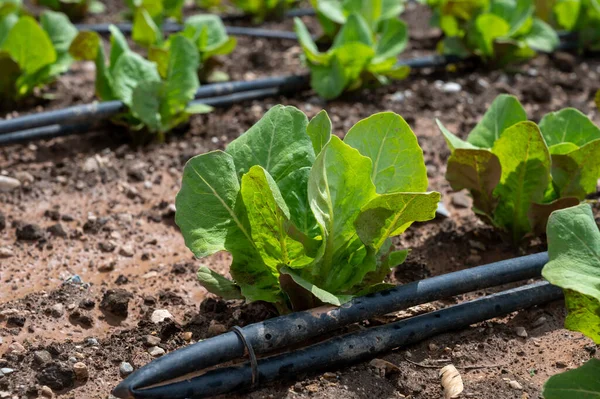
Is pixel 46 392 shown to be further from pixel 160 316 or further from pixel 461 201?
pixel 461 201

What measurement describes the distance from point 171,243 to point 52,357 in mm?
742

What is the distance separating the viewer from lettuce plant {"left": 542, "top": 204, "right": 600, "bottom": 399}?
1634 mm

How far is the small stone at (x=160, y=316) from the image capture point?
2.11 metres

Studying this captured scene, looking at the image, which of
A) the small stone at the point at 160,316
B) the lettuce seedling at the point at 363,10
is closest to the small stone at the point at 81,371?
the small stone at the point at 160,316

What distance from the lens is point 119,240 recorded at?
2.59 metres

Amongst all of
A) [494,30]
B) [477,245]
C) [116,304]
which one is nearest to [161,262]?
[116,304]

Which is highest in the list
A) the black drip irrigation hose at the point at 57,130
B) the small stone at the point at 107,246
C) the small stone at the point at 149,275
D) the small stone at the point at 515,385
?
the black drip irrigation hose at the point at 57,130

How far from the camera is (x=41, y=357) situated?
189cm

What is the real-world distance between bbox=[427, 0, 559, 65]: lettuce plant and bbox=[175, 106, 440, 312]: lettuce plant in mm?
2147

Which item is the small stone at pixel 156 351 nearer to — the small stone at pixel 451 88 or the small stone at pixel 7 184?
the small stone at pixel 7 184

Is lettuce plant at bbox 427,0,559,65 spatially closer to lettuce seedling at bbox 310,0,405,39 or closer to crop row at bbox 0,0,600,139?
crop row at bbox 0,0,600,139

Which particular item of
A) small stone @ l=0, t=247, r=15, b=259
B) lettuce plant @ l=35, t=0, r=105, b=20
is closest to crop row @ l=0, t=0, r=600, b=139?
lettuce plant @ l=35, t=0, r=105, b=20

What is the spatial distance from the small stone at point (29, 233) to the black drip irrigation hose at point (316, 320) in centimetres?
101

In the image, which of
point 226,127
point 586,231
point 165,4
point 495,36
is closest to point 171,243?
point 226,127
